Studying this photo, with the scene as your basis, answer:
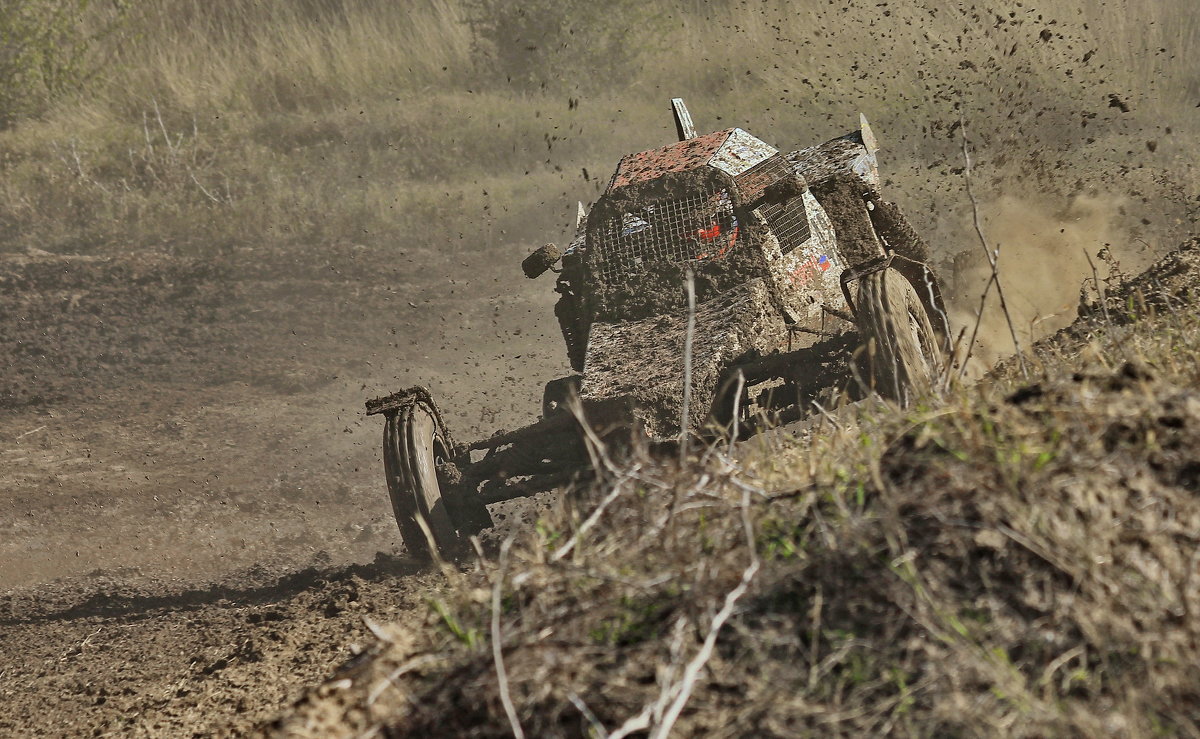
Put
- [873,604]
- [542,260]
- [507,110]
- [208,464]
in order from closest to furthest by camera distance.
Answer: [873,604]
[542,260]
[208,464]
[507,110]

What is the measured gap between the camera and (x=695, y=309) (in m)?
7.55

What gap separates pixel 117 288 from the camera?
15.2 m

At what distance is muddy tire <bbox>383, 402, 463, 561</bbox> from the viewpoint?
6.79 meters

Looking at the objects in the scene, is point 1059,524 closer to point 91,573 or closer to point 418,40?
point 91,573

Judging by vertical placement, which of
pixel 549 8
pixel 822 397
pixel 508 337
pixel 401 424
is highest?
pixel 549 8

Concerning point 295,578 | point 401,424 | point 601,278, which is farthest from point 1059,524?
point 295,578

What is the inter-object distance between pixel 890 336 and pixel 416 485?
2949 mm

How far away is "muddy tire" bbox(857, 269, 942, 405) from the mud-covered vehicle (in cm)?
3

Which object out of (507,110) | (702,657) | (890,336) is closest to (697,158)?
(890,336)

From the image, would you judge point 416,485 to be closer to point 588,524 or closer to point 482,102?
point 588,524

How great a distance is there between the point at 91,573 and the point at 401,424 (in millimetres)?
3392

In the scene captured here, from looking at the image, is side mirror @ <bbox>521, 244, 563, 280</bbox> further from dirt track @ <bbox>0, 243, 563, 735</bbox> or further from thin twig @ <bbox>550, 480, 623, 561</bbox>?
thin twig @ <bbox>550, 480, 623, 561</bbox>

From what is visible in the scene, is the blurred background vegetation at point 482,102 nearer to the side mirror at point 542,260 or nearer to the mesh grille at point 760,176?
the mesh grille at point 760,176

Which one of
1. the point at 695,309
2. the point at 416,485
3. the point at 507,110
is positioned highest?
the point at 507,110
